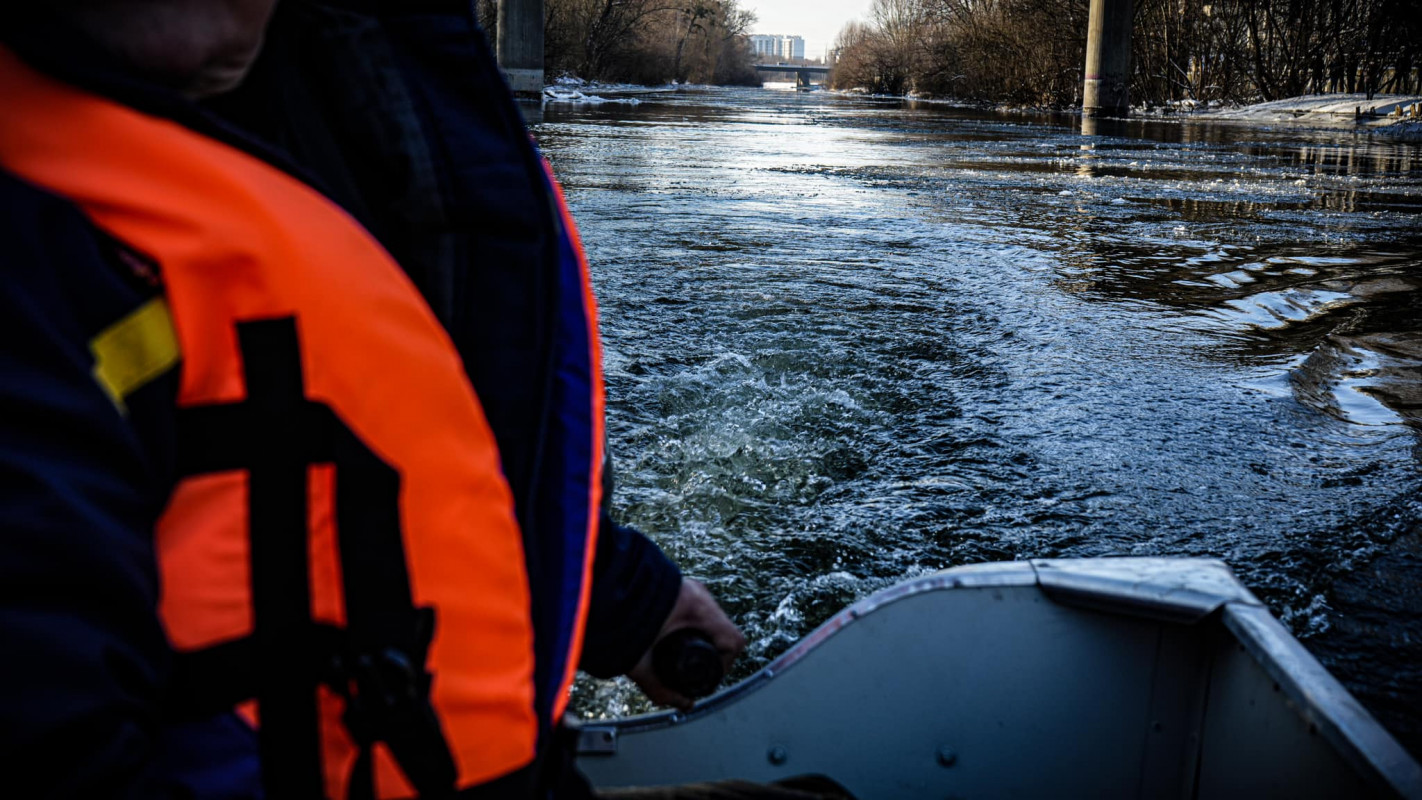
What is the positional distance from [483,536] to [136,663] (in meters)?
0.27

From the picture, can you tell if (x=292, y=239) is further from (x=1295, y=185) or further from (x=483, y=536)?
(x=1295, y=185)

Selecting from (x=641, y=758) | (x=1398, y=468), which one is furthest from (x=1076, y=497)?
(x=641, y=758)

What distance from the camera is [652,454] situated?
11.5ft

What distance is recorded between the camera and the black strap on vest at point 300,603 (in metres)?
0.78

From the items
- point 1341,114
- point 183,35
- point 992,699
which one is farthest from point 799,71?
point 183,35

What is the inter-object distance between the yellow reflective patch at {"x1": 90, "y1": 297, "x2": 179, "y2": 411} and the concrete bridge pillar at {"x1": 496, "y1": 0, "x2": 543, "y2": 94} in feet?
87.5

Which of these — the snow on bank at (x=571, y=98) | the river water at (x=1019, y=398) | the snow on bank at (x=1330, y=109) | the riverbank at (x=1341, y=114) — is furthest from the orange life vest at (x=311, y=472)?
the snow on bank at (x=571, y=98)

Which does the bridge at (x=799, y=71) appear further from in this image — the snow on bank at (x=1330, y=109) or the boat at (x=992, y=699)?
the boat at (x=992, y=699)

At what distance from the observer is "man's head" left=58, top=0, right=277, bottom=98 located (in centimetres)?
79

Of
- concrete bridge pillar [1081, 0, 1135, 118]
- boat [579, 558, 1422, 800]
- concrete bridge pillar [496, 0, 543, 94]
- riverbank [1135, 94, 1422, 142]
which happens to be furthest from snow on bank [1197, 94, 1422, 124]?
boat [579, 558, 1422, 800]

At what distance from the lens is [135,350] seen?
727 millimetres

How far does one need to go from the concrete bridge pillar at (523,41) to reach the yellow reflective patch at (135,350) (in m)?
26.7

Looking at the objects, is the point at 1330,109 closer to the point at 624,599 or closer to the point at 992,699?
the point at 992,699

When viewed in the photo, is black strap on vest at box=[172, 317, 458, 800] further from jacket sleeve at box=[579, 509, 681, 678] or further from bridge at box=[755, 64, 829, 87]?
bridge at box=[755, 64, 829, 87]
